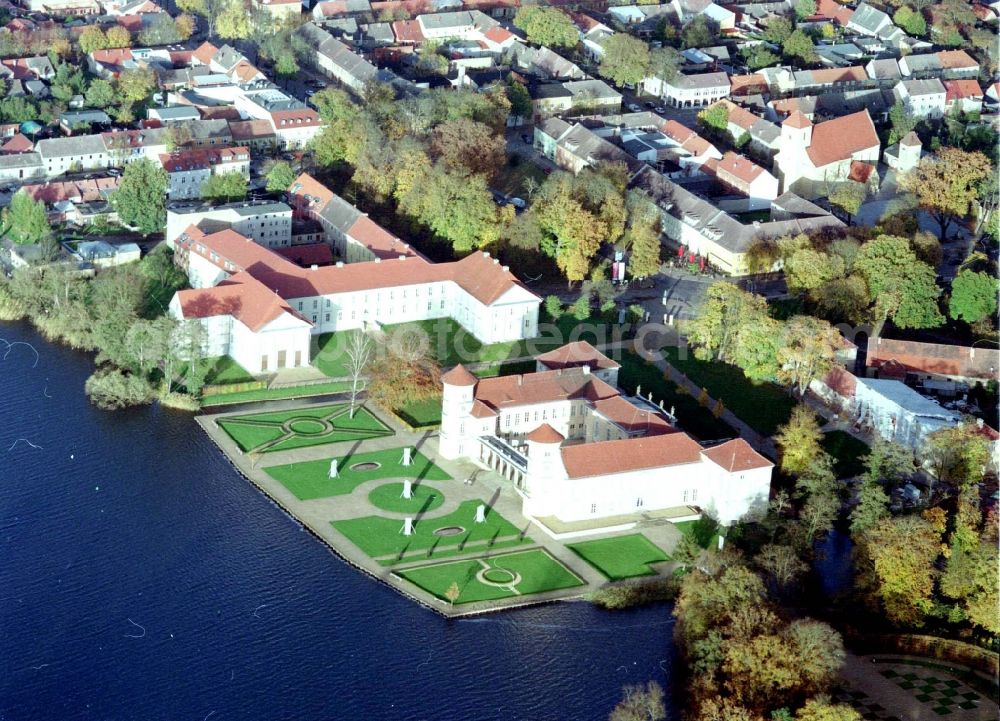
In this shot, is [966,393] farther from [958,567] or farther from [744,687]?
[744,687]

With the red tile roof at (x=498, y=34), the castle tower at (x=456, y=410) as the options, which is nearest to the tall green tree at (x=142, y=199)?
the castle tower at (x=456, y=410)

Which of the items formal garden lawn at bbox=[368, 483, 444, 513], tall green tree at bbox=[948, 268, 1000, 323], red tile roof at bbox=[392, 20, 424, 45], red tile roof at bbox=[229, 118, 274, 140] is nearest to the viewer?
formal garden lawn at bbox=[368, 483, 444, 513]

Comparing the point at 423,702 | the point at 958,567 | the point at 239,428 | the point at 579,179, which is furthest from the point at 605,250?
the point at 423,702

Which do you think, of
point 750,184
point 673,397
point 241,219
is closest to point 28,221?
point 241,219

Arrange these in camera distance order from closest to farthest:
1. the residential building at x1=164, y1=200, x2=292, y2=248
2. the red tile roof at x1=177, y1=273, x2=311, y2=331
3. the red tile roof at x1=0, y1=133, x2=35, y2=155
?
the red tile roof at x1=177, y1=273, x2=311, y2=331 < the residential building at x1=164, y1=200, x2=292, y2=248 < the red tile roof at x1=0, y1=133, x2=35, y2=155

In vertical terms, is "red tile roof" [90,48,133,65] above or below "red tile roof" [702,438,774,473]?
below

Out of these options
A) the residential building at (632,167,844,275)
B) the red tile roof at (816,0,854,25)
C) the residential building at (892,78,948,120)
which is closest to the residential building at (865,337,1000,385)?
the residential building at (632,167,844,275)

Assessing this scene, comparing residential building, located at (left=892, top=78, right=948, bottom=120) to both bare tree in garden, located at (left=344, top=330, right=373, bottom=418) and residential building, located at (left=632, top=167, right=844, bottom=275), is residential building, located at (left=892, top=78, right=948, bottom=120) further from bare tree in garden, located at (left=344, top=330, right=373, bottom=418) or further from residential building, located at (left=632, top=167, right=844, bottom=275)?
bare tree in garden, located at (left=344, top=330, right=373, bottom=418)

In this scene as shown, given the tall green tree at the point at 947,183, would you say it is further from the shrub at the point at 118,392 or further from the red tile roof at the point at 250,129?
the shrub at the point at 118,392
